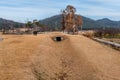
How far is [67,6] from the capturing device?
431ft

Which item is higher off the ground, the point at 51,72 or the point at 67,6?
the point at 67,6

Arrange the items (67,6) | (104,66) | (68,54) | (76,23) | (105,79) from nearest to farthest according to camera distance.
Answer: (105,79) → (104,66) → (68,54) → (67,6) → (76,23)

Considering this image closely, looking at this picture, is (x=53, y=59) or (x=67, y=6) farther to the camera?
(x=67, y=6)

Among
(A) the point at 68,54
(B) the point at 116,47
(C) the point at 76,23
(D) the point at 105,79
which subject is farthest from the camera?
(C) the point at 76,23

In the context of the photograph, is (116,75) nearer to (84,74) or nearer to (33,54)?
(84,74)

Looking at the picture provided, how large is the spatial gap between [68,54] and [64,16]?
297 feet

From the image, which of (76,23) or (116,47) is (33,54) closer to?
(116,47)

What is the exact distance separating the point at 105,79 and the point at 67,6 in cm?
10033

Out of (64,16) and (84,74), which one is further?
(64,16)

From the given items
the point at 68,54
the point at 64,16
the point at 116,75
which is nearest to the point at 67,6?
the point at 64,16

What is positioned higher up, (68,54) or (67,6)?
(67,6)

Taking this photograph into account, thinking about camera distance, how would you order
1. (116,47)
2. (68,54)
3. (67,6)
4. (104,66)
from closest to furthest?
1. (104,66)
2. (68,54)
3. (116,47)
4. (67,6)

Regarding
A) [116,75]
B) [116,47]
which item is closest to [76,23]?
[116,47]

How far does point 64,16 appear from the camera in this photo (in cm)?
13462
